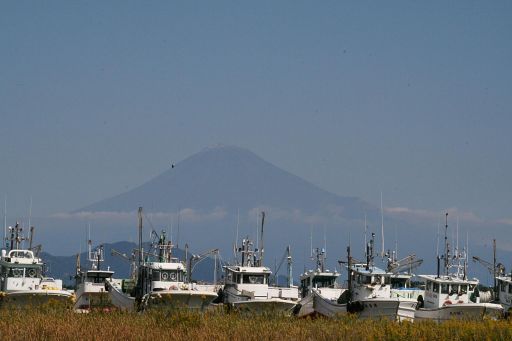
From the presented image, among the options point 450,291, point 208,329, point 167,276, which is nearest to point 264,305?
point 167,276

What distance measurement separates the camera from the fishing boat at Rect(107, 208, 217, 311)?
57.3 meters

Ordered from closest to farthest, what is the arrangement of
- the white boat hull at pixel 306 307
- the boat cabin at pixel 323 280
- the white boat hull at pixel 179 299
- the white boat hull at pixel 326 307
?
the white boat hull at pixel 179 299 → the white boat hull at pixel 326 307 → the white boat hull at pixel 306 307 → the boat cabin at pixel 323 280

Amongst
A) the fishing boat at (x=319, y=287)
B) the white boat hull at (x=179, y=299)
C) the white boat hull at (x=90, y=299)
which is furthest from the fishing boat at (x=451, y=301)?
the white boat hull at (x=90, y=299)

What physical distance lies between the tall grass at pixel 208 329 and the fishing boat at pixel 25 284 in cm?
1126

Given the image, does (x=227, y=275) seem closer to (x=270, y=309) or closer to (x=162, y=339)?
(x=270, y=309)

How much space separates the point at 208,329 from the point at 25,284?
86.0 feet

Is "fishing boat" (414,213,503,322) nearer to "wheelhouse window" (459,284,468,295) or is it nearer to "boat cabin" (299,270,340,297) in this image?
"wheelhouse window" (459,284,468,295)

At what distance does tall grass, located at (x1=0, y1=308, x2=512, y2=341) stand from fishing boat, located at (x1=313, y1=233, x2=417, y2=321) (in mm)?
11359

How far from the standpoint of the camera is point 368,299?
59.2 m

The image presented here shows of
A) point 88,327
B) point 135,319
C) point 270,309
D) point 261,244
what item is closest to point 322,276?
point 261,244

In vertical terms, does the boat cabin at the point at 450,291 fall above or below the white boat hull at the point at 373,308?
above

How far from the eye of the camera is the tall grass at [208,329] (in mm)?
39812

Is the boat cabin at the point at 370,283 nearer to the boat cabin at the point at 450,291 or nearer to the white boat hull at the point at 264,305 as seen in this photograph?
the boat cabin at the point at 450,291

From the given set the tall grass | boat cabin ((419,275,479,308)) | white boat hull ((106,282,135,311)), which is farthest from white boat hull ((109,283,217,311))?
boat cabin ((419,275,479,308))
